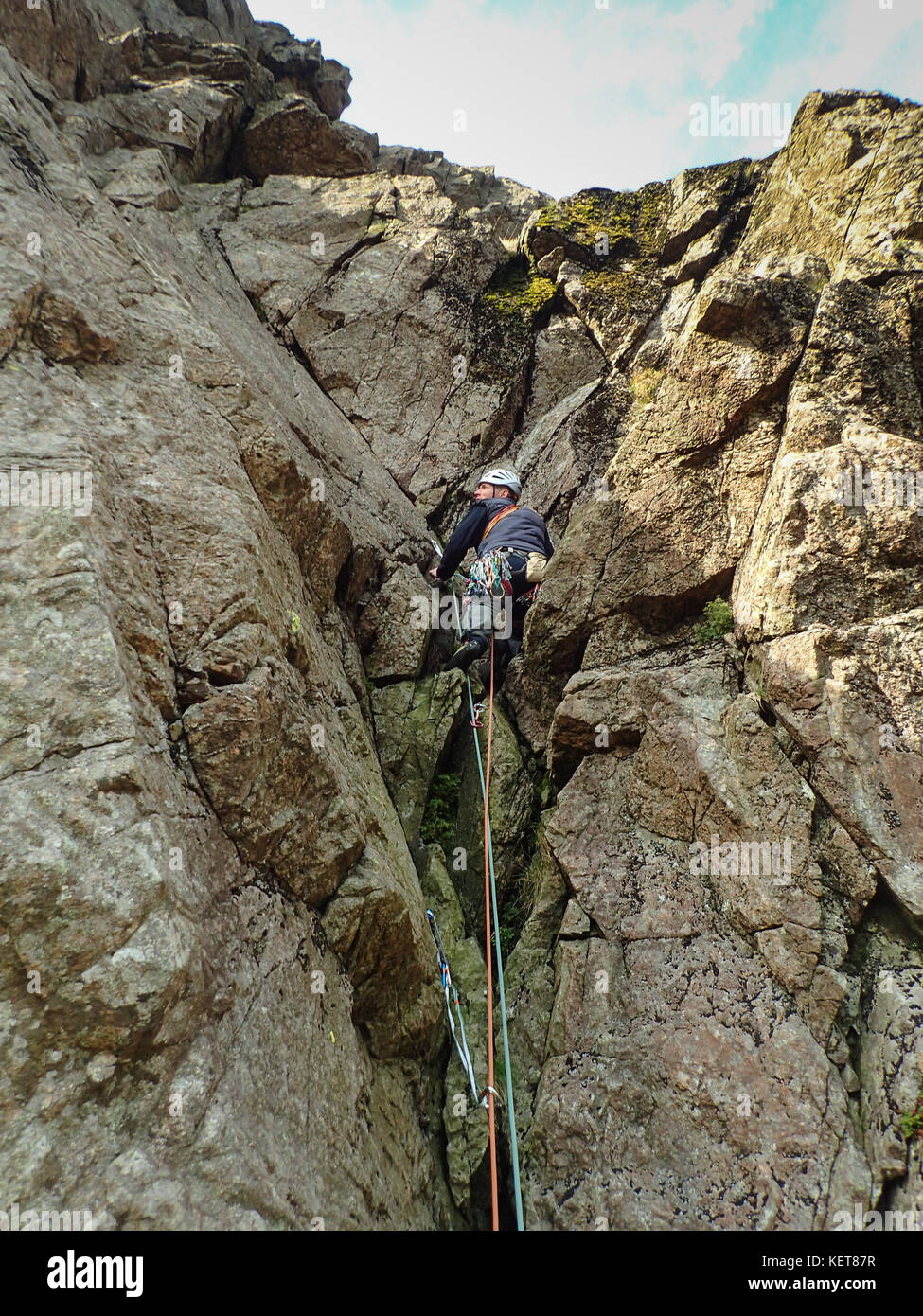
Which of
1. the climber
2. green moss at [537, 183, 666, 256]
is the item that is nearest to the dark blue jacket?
the climber

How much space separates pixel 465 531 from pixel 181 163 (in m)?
9.07

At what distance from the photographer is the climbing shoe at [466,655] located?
8594 millimetres

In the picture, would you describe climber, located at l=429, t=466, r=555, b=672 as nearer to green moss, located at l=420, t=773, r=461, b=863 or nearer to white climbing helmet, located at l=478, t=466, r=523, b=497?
white climbing helmet, located at l=478, t=466, r=523, b=497

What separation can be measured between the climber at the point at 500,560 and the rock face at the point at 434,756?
473mm

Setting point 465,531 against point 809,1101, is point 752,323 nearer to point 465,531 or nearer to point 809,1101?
point 465,531

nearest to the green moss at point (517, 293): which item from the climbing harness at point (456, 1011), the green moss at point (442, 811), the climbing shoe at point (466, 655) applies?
the climbing shoe at point (466, 655)

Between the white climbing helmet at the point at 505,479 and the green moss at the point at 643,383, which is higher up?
the green moss at the point at 643,383

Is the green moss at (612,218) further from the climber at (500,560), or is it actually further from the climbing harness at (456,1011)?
the climbing harness at (456,1011)

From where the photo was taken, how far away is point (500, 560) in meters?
8.85

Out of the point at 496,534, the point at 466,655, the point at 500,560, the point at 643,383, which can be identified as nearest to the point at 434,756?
the point at 466,655

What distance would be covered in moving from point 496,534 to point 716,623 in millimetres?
3106

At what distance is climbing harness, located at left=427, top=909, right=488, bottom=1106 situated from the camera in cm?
575
